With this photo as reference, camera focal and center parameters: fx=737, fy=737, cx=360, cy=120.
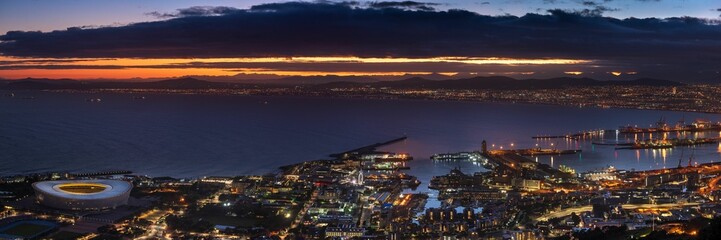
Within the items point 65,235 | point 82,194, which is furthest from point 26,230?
point 82,194

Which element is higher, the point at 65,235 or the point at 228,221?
the point at 65,235

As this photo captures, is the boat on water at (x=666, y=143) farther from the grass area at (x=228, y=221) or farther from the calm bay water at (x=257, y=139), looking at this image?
the grass area at (x=228, y=221)

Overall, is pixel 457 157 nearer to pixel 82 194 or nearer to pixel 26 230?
pixel 82 194

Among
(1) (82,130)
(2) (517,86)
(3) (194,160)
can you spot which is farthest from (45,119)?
(2) (517,86)

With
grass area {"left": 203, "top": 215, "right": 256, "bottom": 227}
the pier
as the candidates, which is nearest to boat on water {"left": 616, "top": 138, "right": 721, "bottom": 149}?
the pier

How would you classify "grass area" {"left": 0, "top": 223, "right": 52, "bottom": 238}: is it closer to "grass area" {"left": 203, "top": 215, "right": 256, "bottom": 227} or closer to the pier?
"grass area" {"left": 203, "top": 215, "right": 256, "bottom": 227}

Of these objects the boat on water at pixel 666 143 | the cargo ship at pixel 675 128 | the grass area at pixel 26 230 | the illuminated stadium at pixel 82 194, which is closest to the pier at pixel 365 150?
the boat on water at pixel 666 143
